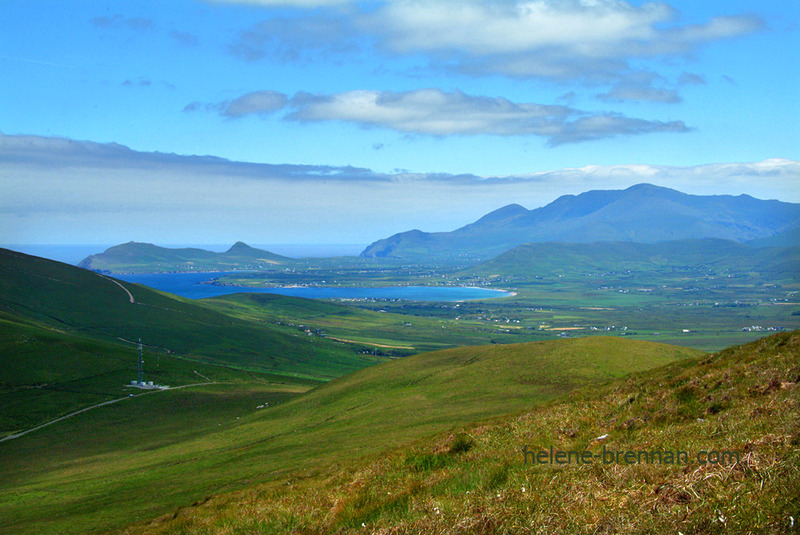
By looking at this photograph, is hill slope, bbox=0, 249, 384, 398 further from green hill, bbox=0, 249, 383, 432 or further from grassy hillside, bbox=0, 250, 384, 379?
green hill, bbox=0, 249, 383, 432

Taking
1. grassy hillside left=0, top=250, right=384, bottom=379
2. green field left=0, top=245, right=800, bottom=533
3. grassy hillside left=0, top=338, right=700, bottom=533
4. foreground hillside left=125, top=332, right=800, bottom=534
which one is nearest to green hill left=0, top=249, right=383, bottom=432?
grassy hillside left=0, top=250, right=384, bottom=379

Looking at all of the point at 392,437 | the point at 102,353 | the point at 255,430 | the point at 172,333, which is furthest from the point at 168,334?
the point at 392,437

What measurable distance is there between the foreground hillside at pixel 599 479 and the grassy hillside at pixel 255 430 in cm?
1055

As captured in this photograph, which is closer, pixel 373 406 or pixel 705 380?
pixel 705 380

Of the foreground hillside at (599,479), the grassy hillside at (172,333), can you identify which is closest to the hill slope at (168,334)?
the grassy hillside at (172,333)

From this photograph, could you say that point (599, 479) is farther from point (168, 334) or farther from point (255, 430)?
point (168, 334)

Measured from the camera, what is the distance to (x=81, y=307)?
193250 mm

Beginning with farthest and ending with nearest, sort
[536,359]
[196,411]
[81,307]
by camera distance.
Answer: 1. [81,307]
2. [196,411]
3. [536,359]

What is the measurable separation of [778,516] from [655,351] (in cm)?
6113

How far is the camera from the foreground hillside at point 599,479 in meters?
10.6

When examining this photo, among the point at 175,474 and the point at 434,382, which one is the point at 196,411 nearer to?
the point at 434,382

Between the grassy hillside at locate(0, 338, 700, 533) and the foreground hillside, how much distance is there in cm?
1055

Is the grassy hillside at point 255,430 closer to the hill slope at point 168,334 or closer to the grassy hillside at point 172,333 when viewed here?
the hill slope at point 168,334

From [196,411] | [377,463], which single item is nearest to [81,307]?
[196,411]
